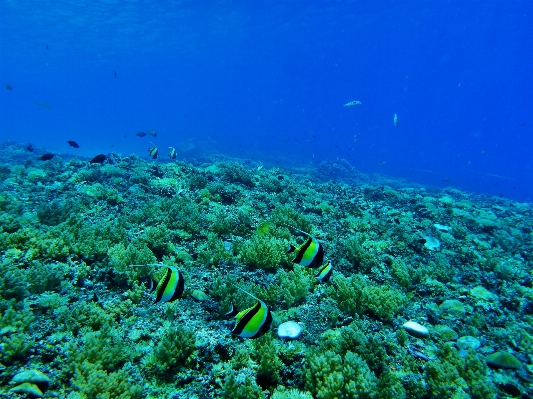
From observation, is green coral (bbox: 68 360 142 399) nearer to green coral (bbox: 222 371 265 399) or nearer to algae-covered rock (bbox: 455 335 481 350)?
green coral (bbox: 222 371 265 399)

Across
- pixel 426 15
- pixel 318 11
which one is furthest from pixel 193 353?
pixel 426 15

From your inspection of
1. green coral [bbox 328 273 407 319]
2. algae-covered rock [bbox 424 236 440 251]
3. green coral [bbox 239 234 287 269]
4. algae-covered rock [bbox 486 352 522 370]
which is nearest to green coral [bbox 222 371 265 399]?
green coral [bbox 328 273 407 319]

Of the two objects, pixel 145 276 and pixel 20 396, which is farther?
pixel 145 276

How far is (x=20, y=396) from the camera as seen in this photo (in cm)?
319

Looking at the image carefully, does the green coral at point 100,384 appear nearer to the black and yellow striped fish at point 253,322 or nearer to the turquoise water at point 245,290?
the turquoise water at point 245,290

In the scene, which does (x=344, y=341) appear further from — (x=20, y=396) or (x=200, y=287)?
(x=20, y=396)

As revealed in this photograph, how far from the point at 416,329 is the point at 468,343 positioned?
3.93ft

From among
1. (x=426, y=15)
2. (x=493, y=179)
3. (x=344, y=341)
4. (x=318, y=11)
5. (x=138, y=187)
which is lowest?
(x=344, y=341)

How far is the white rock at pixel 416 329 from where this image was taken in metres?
5.50

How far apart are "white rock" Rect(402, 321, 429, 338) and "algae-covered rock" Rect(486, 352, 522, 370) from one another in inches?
46.8

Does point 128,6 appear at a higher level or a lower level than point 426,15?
lower

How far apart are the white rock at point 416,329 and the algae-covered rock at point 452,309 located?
4.38ft

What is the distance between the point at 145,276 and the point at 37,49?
293 ft

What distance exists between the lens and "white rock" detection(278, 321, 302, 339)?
4.88 metres
